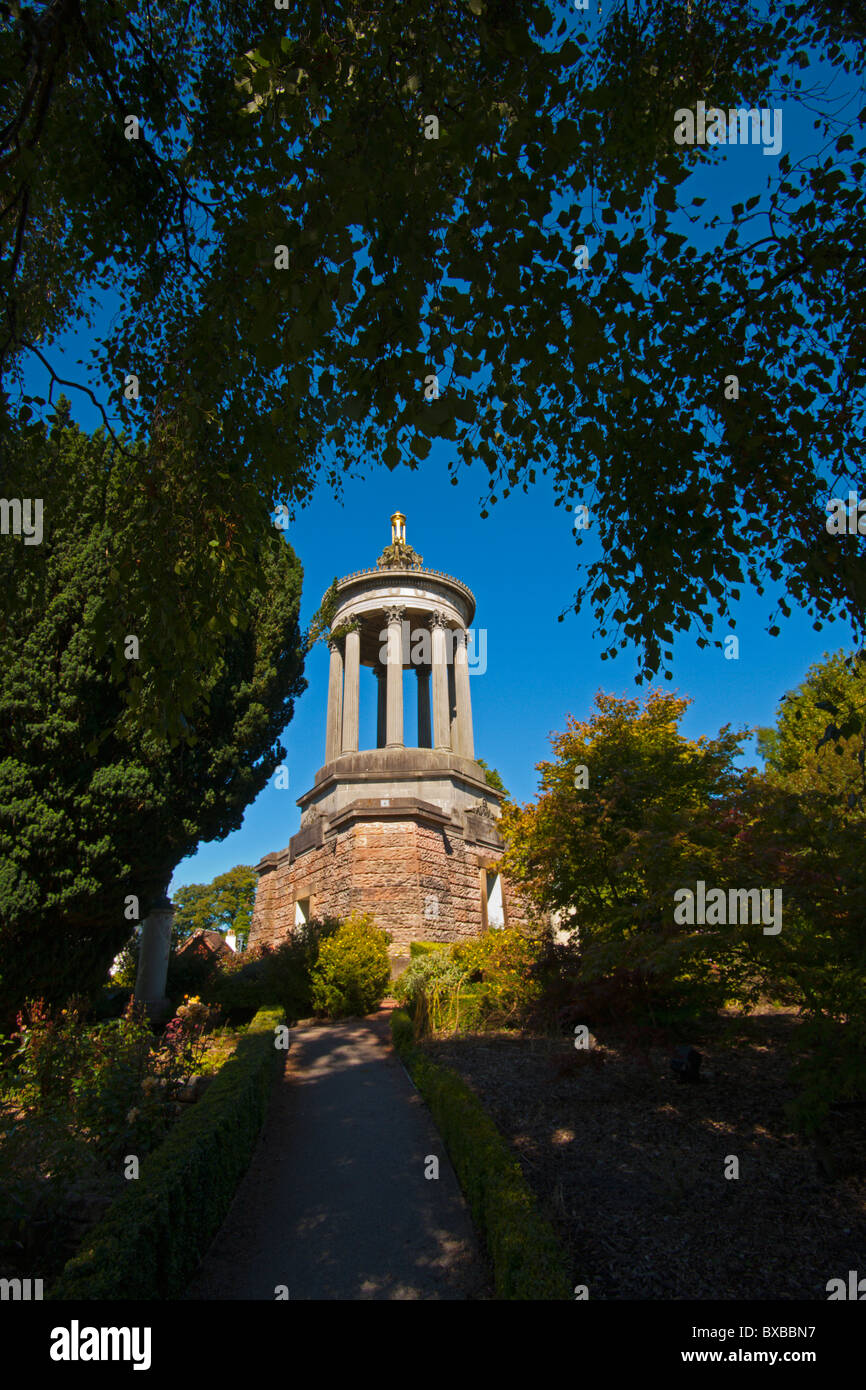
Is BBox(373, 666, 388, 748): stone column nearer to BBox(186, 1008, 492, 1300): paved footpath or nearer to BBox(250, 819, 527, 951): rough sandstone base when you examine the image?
BBox(250, 819, 527, 951): rough sandstone base

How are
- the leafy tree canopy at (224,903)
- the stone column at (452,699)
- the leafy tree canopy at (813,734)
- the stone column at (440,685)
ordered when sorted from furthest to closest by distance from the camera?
the leafy tree canopy at (224,903), the stone column at (452,699), the stone column at (440,685), the leafy tree canopy at (813,734)

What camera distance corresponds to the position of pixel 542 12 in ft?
10.2

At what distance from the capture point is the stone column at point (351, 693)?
22.3 meters

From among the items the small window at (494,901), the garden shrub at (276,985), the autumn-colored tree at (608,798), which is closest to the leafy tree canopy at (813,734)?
the autumn-colored tree at (608,798)

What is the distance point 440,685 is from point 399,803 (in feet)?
20.9

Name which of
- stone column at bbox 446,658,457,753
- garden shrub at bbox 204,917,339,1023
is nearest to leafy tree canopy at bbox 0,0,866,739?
garden shrub at bbox 204,917,339,1023

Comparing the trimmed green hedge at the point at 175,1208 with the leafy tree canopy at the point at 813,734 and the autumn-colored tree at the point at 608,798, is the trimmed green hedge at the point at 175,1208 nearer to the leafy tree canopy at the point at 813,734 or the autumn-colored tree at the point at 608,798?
the autumn-colored tree at the point at 608,798

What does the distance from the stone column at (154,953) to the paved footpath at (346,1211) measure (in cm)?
453

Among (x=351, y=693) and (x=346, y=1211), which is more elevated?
(x=351, y=693)

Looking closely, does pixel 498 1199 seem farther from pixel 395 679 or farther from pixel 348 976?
pixel 395 679

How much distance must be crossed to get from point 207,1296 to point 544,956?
6.17m

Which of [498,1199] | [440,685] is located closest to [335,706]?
[440,685]

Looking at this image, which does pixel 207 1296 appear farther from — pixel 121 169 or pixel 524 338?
pixel 121 169

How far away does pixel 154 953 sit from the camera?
40.0 ft
